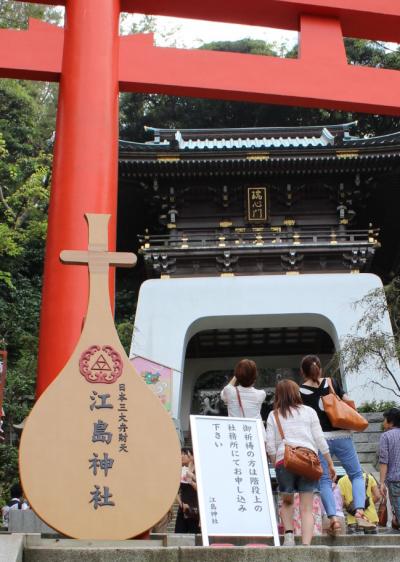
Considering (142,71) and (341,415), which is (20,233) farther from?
(341,415)

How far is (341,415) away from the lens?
4969 mm

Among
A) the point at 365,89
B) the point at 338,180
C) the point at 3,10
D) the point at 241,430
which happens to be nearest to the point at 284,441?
the point at 241,430

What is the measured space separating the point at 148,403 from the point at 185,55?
3861 millimetres

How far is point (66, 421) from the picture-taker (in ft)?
12.3

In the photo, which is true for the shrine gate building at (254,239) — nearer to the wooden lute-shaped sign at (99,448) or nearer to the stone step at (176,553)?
the wooden lute-shaped sign at (99,448)

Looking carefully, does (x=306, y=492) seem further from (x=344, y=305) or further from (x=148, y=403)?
(x=344, y=305)

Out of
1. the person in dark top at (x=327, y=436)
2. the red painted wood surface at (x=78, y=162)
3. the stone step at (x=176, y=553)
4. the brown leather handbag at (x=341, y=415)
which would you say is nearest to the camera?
the stone step at (x=176, y=553)

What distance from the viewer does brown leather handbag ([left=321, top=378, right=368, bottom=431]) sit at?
195 inches

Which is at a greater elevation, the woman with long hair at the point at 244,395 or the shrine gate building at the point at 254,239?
the shrine gate building at the point at 254,239

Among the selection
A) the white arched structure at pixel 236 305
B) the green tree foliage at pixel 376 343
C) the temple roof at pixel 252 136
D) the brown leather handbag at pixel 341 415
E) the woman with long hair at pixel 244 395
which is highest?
the temple roof at pixel 252 136

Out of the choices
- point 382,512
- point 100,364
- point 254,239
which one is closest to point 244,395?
point 100,364

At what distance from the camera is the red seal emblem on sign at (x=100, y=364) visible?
12.7 feet

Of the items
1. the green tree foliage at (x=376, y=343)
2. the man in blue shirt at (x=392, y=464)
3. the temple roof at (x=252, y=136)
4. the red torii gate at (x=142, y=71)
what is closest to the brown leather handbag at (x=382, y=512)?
the man in blue shirt at (x=392, y=464)

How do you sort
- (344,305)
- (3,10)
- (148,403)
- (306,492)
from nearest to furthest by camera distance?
(148,403), (306,492), (344,305), (3,10)
